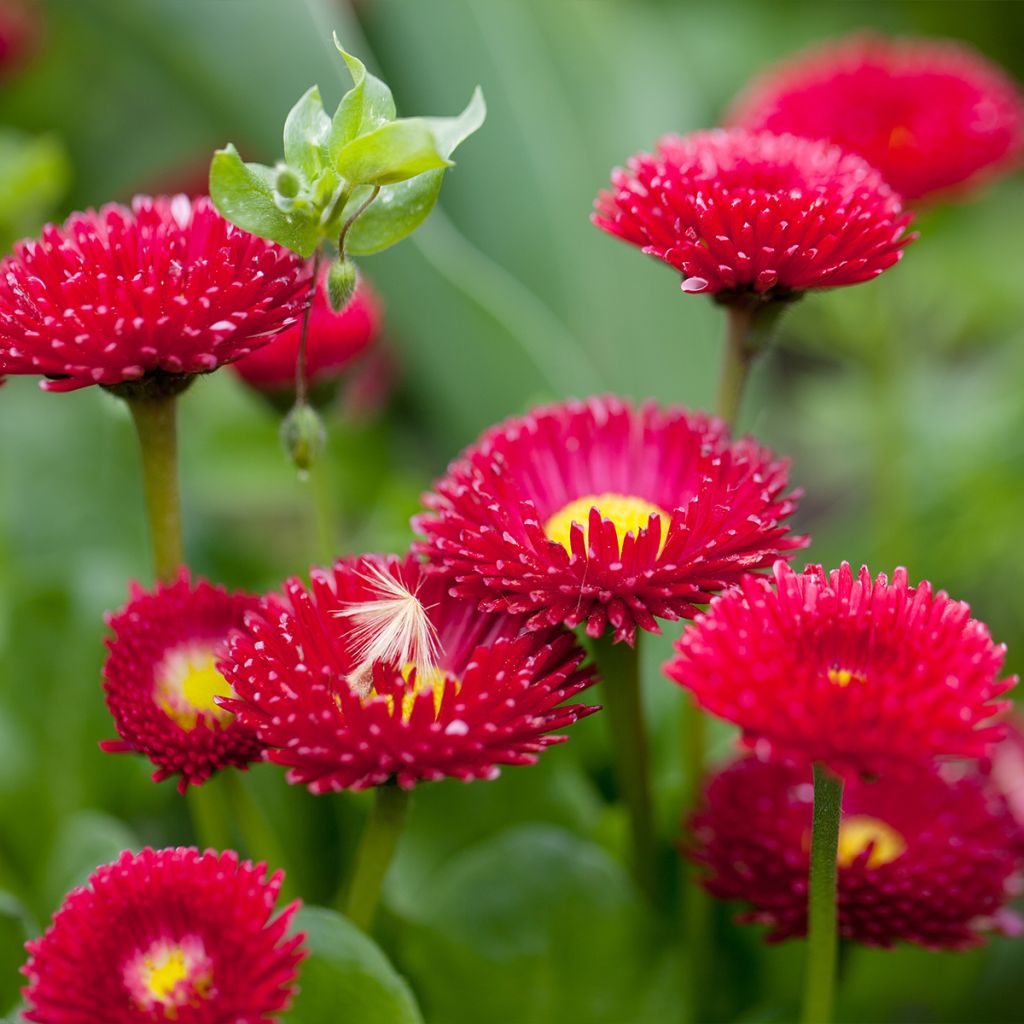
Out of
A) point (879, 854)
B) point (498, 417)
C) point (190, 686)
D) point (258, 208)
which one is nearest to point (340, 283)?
point (258, 208)

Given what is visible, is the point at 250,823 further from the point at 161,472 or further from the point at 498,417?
the point at 498,417

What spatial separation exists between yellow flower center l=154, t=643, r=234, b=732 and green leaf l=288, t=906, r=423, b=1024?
0.23 feet

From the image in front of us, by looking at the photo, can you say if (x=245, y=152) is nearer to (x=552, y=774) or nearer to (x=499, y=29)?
(x=499, y=29)

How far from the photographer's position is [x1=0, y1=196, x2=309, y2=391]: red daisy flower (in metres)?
0.36

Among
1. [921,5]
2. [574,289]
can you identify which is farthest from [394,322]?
[921,5]

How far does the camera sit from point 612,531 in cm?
37

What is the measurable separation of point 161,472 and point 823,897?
246 mm

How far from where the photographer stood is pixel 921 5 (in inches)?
51.9

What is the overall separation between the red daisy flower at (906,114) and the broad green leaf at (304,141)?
312 millimetres

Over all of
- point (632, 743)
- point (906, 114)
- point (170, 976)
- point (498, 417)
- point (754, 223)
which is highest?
point (906, 114)

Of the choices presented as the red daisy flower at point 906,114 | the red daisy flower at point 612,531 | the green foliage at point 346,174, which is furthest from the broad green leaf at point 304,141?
the red daisy flower at point 906,114

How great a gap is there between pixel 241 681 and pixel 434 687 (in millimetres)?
58

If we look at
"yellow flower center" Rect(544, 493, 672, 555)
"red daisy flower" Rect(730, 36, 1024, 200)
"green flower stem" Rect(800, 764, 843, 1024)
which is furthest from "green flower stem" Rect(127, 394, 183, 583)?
"red daisy flower" Rect(730, 36, 1024, 200)

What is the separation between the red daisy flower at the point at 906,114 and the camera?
0.64 m
